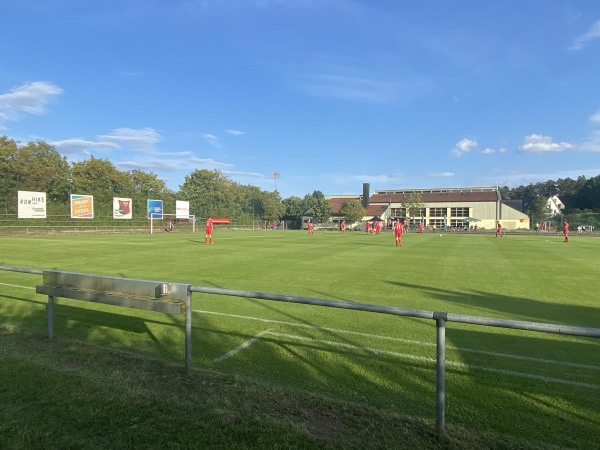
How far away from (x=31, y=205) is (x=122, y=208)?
10468 millimetres

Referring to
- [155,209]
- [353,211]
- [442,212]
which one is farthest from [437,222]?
[155,209]

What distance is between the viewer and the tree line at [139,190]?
42.7 m

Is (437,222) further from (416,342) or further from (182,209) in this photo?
(416,342)

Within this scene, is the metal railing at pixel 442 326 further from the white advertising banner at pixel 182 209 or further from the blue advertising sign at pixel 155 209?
the white advertising banner at pixel 182 209

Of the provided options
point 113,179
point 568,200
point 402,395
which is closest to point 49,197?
point 113,179

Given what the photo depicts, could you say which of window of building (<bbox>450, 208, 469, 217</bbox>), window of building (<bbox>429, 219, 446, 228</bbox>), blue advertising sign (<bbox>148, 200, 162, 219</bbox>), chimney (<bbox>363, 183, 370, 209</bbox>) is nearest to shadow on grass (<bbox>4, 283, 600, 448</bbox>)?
blue advertising sign (<bbox>148, 200, 162, 219</bbox>)

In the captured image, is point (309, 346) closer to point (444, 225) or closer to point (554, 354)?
point (554, 354)

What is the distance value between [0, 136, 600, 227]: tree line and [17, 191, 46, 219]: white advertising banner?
0.57 m

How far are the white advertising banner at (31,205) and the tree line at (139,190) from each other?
0.57 metres

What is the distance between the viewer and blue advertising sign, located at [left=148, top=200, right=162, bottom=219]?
5066 centimetres

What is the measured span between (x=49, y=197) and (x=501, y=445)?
161 feet

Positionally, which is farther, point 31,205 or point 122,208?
point 122,208

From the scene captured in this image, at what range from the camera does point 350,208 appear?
91.6 m

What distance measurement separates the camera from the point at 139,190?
55094 mm
